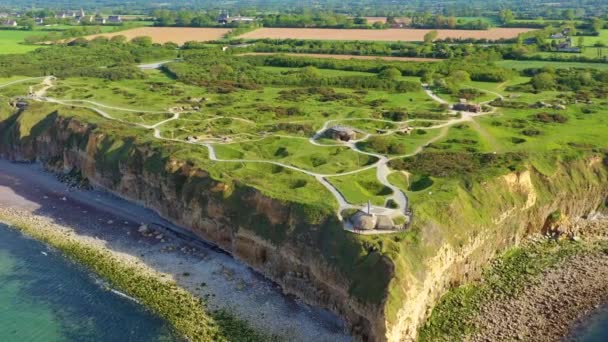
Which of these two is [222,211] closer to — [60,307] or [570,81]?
[60,307]

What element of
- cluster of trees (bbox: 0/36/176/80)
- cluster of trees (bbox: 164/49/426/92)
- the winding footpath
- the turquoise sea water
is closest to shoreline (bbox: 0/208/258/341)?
the turquoise sea water

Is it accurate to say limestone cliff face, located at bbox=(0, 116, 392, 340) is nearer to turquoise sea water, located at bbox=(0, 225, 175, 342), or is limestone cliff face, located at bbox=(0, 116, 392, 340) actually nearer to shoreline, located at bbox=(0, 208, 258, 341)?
shoreline, located at bbox=(0, 208, 258, 341)

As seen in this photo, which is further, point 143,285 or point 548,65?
point 548,65

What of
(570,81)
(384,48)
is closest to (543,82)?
(570,81)

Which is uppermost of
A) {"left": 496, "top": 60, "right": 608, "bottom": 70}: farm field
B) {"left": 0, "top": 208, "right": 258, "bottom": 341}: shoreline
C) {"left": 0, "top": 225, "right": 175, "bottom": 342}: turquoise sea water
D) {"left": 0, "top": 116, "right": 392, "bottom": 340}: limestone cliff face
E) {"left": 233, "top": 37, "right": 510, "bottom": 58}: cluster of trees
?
{"left": 233, "top": 37, "right": 510, "bottom": 58}: cluster of trees

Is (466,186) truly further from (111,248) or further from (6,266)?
(6,266)

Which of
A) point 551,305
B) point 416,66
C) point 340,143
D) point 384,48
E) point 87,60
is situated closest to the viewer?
point 551,305

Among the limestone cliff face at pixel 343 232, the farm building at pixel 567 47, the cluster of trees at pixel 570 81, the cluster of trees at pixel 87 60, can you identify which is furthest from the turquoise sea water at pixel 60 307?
the farm building at pixel 567 47
